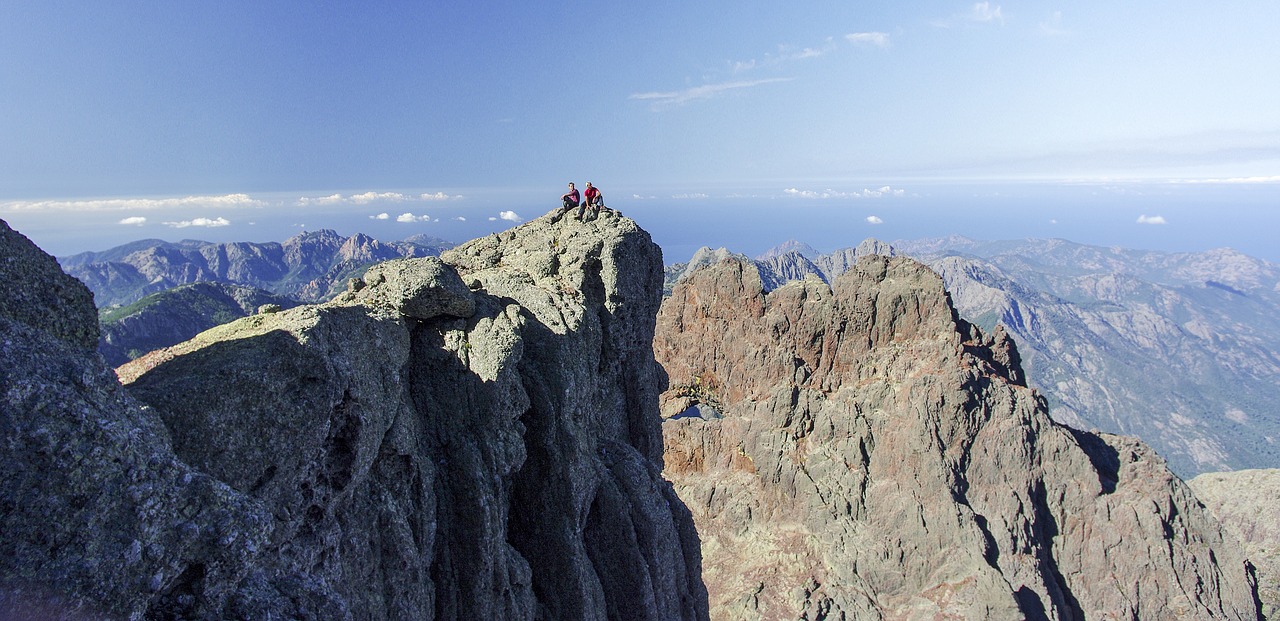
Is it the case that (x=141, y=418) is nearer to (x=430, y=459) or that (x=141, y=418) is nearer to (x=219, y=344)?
(x=219, y=344)

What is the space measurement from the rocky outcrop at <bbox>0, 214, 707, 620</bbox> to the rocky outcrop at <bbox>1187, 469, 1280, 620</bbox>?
52.6 meters

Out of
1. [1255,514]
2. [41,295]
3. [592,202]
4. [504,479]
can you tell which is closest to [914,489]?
[1255,514]

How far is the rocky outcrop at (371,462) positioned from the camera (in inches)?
279

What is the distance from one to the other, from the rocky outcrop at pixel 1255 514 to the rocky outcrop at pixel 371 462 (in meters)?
52.6

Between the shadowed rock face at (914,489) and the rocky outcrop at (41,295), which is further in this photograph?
the shadowed rock face at (914,489)

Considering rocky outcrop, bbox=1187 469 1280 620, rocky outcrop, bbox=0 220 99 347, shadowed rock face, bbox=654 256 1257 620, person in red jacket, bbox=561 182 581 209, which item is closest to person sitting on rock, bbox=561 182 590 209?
person in red jacket, bbox=561 182 581 209

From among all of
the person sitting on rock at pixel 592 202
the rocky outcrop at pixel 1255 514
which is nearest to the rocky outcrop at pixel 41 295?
the person sitting on rock at pixel 592 202

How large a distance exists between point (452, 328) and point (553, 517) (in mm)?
6535

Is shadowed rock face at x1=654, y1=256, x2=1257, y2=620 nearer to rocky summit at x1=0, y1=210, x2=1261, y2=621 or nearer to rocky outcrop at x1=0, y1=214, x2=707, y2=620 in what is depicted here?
rocky summit at x1=0, y1=210, x2=1261, y2=621

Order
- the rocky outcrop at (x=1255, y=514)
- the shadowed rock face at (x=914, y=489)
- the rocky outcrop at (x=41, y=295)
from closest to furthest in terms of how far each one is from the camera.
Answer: the rocky outcrop at (x=41, y=295) < the shadowed rock face at (x=914, y=489) < the rocky outcrop at (x=1255, y=514)

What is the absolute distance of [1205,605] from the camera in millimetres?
43656

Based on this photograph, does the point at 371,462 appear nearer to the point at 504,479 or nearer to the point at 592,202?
the point at 504,479

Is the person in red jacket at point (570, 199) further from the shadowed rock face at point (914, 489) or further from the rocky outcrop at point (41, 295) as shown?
the shadowed rock face at point (914, 489)

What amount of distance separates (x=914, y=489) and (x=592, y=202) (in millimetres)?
41907
